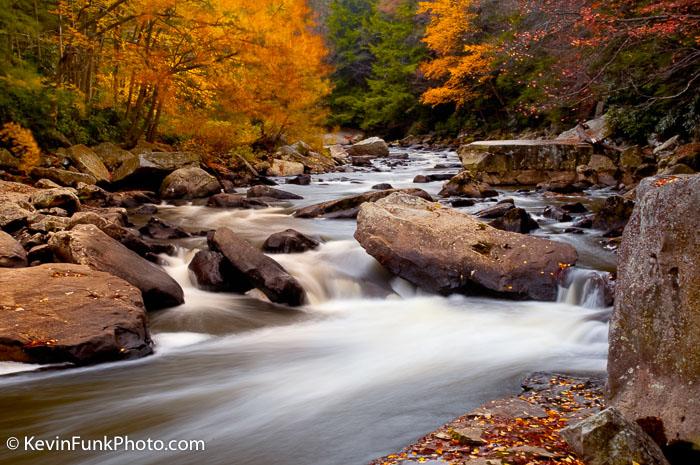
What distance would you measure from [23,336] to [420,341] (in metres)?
3.84

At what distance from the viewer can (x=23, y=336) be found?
4684 mm

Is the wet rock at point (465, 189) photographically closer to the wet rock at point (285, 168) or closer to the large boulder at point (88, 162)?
the wet rock at point (285, 168)

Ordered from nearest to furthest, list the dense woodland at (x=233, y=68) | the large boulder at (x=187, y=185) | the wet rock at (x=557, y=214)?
1. the wet rock at (x=557, y=214)
2. the dense woodland at (x=233, y=68)
3. the large boulder at (x=187, y=185)

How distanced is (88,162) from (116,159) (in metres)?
1.20

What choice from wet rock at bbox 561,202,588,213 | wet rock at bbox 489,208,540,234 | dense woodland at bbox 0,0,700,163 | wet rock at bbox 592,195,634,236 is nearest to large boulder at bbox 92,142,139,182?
dense woodland at bbox 0,0,700,163

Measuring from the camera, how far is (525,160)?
16281 millimetres

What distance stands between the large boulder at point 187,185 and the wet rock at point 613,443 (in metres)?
13.3

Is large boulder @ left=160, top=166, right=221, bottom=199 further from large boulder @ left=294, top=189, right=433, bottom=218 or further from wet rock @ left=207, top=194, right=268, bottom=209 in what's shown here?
large boulder @ left=294, top=189, right=433, bottom=218

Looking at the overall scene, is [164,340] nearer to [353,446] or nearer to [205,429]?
[205,429]

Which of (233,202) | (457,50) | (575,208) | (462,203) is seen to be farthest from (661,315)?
(457,50)

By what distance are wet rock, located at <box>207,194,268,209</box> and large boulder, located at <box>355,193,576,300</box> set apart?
6381 mm

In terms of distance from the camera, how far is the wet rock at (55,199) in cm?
937

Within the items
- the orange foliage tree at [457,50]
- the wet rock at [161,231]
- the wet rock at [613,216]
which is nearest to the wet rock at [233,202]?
the wet rock at [161,231]

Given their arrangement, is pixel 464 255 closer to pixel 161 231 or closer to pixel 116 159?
pixel 161 231
